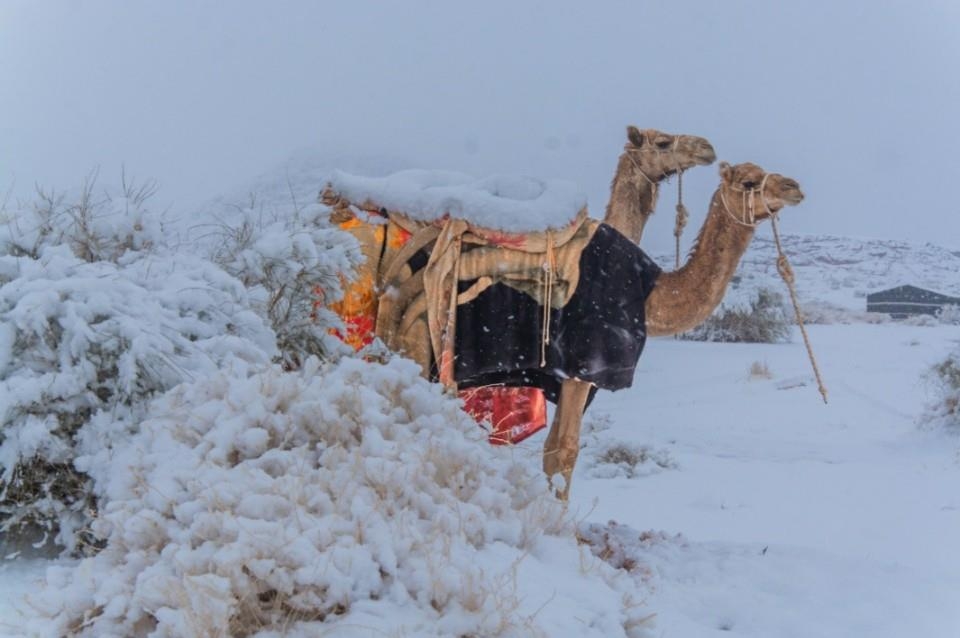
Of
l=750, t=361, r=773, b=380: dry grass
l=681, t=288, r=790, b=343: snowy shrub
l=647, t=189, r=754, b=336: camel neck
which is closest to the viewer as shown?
l=647, t=189, r=754, b=336: camel neck

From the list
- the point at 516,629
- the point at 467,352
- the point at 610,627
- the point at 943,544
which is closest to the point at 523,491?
the point at 610,627

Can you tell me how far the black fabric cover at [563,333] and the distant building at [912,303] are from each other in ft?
76.7

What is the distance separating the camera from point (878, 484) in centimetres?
775

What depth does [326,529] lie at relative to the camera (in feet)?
6.82

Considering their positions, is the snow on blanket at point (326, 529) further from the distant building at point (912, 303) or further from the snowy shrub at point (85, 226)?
the distant building at point (912, 303)

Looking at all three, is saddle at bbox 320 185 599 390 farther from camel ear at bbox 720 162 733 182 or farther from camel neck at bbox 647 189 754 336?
camel ear at bbox 720 162 733 182

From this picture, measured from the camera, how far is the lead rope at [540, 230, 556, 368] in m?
4.50

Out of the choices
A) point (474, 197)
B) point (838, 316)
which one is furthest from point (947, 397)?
point (838, 316)

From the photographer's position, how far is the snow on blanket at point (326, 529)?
193 centimetres

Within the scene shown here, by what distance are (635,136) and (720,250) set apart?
1.80m

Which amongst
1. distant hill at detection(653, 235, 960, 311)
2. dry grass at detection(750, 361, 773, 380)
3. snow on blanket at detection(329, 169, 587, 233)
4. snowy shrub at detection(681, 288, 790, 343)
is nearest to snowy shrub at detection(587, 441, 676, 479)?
snow on blanket at detection(329, 169, 587, 233)

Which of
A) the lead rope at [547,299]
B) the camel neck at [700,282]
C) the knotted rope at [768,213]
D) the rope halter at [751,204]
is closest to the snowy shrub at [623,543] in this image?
the lead rope at [547,299]

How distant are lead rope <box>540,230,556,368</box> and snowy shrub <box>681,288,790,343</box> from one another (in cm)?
1611

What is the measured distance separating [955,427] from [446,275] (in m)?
7.94
